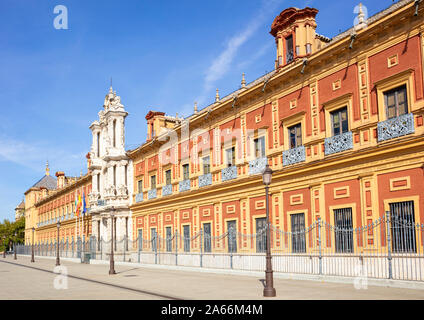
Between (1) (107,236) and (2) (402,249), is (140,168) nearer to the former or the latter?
(1) (107,236)

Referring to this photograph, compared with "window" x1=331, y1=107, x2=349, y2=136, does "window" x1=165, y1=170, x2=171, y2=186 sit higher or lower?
lower

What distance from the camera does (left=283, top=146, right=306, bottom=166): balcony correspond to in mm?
19297

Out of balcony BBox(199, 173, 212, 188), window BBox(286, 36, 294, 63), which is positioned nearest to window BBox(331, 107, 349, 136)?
window BBox(286, 36, 294, 63)

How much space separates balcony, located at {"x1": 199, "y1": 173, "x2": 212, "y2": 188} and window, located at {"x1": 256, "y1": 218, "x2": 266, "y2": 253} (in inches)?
184

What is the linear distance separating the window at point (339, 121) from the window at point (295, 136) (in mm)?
1894

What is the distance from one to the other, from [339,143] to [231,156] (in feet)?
25.0

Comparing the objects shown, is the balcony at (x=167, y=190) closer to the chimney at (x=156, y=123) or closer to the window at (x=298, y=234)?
the chimney at (x=156, y=123)

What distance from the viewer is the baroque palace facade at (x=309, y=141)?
15258 mm

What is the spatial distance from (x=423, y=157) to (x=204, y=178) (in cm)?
1352

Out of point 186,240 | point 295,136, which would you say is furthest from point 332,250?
point 186,240

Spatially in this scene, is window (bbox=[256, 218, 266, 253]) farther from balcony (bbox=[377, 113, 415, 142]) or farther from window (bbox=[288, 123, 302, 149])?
balcony (bbox=[377, 113, 415, 142])

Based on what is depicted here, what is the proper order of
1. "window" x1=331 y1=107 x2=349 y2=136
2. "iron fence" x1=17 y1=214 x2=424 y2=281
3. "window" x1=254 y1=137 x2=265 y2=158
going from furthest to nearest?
"window" x1=254 y1=137 x2=265 y2=158
"window" x1=331 y1=107 x2=349 y2=136
"iron fence" x1=17 y1=214 x2=424 y2=281

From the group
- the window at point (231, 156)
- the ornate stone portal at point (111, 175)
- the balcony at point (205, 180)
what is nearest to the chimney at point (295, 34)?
the window at point (231, 156)
